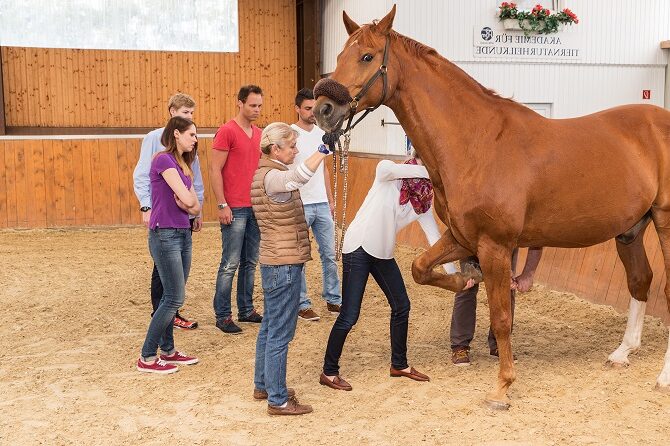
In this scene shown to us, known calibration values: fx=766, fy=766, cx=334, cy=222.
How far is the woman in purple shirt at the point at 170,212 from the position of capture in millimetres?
4613

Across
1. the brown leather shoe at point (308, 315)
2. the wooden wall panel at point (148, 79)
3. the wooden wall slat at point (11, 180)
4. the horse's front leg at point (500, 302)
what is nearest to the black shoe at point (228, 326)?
the brown leather shoe at point (308, 315)

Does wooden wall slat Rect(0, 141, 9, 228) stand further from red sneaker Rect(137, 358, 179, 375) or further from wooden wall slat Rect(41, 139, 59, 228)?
red sneaker Rect(137, 358, 179, 375)

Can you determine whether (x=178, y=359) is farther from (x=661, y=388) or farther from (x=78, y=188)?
(x=78, y=188)

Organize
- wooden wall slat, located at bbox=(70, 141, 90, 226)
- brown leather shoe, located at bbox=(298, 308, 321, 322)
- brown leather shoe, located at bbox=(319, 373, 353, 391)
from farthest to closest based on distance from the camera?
wooden wall slat, located at bbox=(70, 141, 90, 226) → brown leather shoe, located at bbox=(298, 308, 321, 322) → brown leather shoe, located at bbox=(319, 373, 353, 391)

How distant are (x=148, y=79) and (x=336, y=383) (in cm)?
1189

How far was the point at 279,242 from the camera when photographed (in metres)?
3.97

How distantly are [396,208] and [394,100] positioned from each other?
0.64 m

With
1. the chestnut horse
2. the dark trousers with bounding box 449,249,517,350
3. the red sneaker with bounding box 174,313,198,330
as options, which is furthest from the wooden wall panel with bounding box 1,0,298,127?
the chestnut horse

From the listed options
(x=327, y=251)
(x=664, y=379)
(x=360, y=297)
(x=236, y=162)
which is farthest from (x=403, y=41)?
(x=327, y=251)

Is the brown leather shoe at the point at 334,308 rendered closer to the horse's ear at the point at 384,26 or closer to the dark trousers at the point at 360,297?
the dark trousers at the point at 360,297

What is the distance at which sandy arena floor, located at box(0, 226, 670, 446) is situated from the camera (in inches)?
148

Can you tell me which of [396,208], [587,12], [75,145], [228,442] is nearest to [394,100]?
[396,208]

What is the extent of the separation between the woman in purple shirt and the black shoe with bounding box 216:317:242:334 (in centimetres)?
93

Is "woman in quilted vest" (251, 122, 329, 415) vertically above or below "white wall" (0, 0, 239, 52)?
below
